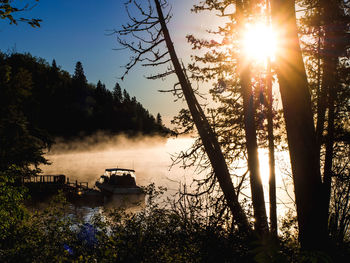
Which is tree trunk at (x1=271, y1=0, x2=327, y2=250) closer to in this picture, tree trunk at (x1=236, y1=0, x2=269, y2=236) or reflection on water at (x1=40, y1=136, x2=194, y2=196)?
tree trunk at (x1=236, y1=0, x2=269, y2=236)

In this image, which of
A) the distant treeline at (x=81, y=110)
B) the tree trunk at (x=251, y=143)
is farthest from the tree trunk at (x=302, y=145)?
the distant treeline at (x=81, y=110)

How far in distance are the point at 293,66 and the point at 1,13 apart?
437cm

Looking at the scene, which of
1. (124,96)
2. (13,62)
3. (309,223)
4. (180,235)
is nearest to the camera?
(309,223)

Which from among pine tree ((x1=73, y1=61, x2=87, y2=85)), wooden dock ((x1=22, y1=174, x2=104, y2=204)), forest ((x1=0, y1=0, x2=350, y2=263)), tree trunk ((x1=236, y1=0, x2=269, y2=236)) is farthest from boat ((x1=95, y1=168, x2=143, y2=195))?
pine tree ((x1=73, y1=61, x2=87, y2=85))

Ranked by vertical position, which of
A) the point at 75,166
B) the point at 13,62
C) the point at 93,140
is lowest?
the point at 75,166

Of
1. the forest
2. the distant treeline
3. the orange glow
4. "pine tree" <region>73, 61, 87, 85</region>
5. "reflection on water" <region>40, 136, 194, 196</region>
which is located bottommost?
"reflection on water" <region>40, 136, 194, 196</region>

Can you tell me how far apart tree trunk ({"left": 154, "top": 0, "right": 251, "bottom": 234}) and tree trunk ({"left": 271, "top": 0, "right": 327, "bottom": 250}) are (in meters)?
2.65

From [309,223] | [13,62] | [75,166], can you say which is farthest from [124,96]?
[309,223]

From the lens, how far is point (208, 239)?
5.62 m

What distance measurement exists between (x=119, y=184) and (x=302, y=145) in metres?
37.5

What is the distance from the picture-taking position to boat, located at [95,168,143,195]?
37.3 metres

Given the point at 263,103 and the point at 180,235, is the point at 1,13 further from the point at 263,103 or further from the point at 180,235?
the point at 263,103

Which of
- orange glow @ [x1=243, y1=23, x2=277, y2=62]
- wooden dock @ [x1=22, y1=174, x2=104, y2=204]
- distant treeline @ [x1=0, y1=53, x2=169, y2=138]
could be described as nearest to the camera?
orange glow @ [x1=243, y1=23, x2=277, y2=62]

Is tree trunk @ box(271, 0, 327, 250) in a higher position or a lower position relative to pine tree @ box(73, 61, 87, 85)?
lower
